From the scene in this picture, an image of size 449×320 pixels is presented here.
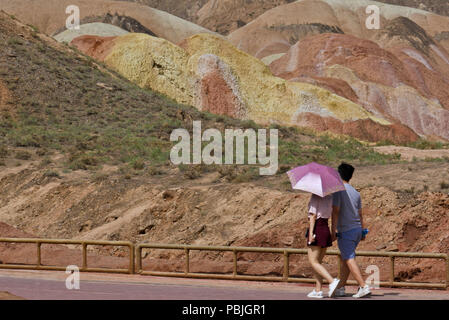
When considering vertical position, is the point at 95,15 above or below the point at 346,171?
above

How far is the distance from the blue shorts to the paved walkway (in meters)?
0.68

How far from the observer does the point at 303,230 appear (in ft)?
74.5

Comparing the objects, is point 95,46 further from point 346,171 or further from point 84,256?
point 346,171

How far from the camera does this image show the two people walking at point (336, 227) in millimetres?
11578

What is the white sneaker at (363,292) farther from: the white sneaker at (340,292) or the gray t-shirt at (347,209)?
the gray t-shirt at (347,209)

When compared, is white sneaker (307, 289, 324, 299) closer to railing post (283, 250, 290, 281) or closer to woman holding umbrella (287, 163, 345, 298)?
woman holding umbrella (287, 163, 345, 298)

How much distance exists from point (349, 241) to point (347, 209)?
45 centimetres

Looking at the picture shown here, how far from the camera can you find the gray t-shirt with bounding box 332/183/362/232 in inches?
460

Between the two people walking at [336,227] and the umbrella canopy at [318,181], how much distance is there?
0.73ft

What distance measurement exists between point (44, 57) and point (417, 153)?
24569mm

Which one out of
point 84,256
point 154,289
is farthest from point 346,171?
point 84,256

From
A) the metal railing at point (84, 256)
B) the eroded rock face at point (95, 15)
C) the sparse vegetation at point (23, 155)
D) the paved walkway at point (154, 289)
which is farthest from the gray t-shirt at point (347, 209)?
the eroded rock face at point (95, 15)

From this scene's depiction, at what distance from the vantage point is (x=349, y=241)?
11711mm

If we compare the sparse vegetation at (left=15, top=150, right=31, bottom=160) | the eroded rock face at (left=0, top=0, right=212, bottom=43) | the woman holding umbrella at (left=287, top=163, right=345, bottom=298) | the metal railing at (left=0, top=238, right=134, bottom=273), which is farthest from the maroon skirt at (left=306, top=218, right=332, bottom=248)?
the eroded rock face at (left=0, top=0, right=212, bottom=43)
